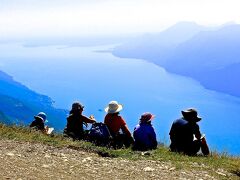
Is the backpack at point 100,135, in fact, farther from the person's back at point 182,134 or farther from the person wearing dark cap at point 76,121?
the person's back at point 182,134

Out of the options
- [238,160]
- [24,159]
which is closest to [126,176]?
[24,159]

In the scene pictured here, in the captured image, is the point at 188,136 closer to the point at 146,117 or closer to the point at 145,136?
the point at 145,136

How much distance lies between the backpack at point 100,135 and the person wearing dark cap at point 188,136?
6.20ft

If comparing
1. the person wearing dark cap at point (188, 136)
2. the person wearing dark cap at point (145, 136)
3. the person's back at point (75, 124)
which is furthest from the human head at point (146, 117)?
the person's back at point (75, 124)

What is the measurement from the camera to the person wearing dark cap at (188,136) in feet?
43.1

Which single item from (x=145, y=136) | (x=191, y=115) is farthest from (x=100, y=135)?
(x=191, y=115)

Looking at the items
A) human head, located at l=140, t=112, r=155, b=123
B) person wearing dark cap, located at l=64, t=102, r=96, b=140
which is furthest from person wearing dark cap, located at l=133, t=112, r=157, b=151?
person wearing dark cap, located at l=64, t=102, r=96, b=140

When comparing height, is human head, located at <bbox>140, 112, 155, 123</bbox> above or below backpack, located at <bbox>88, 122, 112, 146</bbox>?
above

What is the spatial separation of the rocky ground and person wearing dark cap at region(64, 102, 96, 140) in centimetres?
242

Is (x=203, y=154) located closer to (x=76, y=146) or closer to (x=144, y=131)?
(x=144, y=131)

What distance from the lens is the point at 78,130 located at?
47.0ft

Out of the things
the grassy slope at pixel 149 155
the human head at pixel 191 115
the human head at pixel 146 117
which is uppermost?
the human head at pixel 191 115

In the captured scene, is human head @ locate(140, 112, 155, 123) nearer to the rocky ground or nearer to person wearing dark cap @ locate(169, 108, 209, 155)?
person wearing dark cap @ locate(169, 108, 209, 155)

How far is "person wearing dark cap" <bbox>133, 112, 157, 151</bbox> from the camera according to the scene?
520 inches
